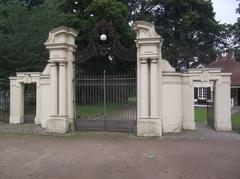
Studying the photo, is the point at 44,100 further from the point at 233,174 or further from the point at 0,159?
the point at 233,174

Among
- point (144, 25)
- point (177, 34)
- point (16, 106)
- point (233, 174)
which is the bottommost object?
point (233, 174)

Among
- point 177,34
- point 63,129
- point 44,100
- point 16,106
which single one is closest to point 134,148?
point 63,129

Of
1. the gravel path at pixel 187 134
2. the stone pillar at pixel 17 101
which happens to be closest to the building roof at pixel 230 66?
the gravel path at pixel 187 134

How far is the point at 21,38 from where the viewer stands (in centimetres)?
2283

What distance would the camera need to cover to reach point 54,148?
12.0 m

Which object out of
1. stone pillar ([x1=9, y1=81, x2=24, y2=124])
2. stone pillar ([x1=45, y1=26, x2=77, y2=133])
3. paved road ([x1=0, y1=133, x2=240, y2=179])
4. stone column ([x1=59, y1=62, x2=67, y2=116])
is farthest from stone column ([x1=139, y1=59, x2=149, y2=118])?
stone pillar ([x1=9, y1=81, x2=24, y2=124])

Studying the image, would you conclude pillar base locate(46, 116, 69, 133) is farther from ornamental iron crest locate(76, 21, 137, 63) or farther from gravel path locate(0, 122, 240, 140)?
ornamental iron crest locate(76, 21, 137, 63)

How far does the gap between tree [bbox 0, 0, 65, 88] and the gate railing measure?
2.25ft

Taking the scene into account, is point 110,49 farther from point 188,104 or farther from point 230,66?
point 230,66

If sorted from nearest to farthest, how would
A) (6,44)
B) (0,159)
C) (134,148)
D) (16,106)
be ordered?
(0,159) < (134,148) < (16,106) < (6,44)

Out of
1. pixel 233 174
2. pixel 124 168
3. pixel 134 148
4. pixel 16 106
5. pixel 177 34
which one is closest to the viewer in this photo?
pixel 233 174

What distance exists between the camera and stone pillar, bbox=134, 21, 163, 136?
48.5 feet

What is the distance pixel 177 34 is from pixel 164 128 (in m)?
33.7

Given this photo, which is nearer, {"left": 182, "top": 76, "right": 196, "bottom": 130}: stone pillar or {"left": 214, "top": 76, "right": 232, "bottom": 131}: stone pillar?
{"left": 182, "top": 76, "right": 196, "bottom": 130}: stone pillar
